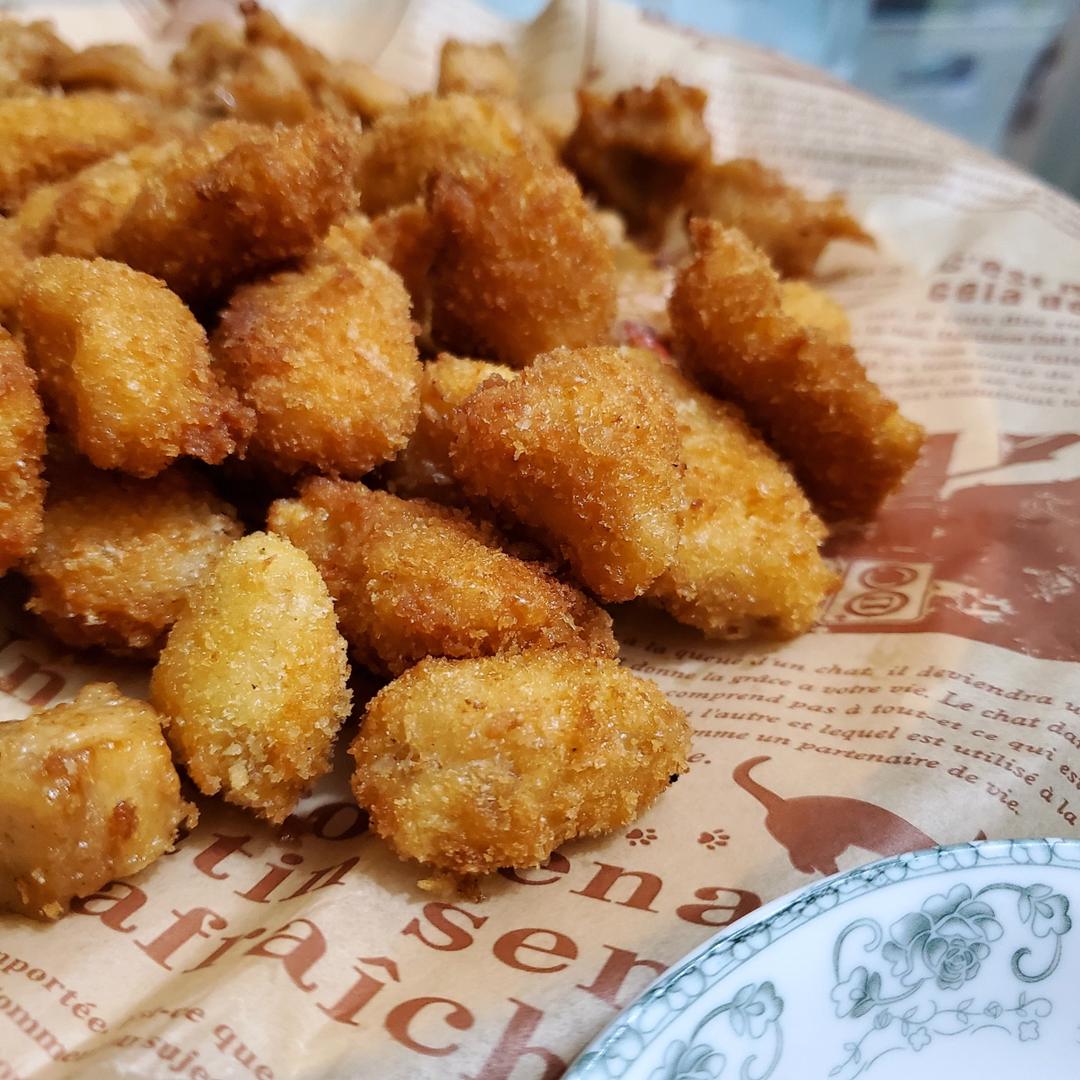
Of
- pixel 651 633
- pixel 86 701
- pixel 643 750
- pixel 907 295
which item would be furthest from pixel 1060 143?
pixel 86 701

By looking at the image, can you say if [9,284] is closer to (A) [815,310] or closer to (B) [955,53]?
(A) [815,310]

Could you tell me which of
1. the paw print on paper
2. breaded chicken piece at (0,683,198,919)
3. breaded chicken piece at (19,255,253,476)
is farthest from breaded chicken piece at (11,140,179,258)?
the paw print on paper

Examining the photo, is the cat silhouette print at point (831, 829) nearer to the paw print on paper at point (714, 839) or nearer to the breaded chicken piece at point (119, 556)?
the paw print on paper at point (714, 839)

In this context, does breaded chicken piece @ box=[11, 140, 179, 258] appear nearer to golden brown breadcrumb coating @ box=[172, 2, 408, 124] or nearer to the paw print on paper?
golden brown breadcrumb coating @ box=[172, 2, 408, 124]

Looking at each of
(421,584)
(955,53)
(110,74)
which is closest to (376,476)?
(421,584)

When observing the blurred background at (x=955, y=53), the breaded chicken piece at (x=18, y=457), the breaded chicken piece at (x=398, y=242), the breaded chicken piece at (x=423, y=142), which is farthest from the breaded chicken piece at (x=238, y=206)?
the blurred background at (x=955, y=53)
